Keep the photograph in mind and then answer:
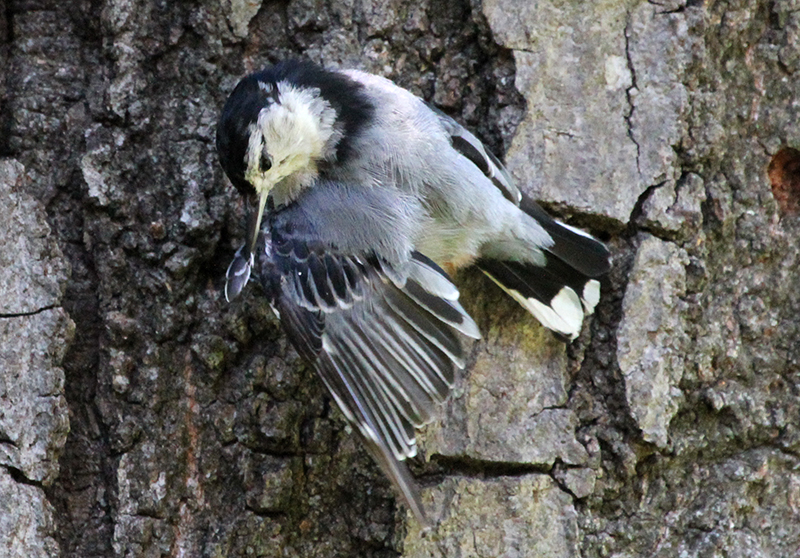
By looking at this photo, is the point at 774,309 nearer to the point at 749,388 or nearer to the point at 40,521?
the point at 749,388

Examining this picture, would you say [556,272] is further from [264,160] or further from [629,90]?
[264,160]

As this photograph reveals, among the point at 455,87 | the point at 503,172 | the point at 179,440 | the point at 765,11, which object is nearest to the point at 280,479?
the point at 179,440

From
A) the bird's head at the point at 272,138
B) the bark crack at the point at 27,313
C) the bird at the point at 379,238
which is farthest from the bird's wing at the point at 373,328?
the bark crack at the point at 27,313

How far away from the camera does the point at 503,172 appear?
1.91m

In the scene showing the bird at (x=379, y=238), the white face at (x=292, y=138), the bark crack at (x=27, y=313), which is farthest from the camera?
the white face at (x=292, y=138)

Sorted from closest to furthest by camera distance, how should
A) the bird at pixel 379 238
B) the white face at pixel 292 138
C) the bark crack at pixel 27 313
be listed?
the bark crack at pixel 27 313 < the bird at pixel 379 238 < the white face at pixel 292 138

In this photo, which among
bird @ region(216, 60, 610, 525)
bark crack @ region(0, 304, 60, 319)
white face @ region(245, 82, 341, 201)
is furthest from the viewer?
white face @ region(245, 82, 341, 201)

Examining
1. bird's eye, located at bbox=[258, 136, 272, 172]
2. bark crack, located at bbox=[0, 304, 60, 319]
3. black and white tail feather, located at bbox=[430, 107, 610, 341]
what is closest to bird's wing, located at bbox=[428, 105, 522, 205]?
black and white tail feather, located at bbox=[430, 107, 610, 341]

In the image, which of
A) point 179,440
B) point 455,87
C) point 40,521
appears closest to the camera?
point 40,521

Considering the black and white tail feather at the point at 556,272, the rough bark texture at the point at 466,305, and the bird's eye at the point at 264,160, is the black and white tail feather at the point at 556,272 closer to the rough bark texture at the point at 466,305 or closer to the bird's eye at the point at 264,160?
the rough bark texture at the point at 466,305

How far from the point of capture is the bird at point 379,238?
1.87 m

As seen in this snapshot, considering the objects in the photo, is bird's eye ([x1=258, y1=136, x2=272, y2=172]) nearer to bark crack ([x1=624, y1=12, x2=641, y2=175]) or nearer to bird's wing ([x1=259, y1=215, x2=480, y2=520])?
bird's wing ([x1=259, y1=215, x2=480, y2=520])

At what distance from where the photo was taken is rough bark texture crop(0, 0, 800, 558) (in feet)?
5.93

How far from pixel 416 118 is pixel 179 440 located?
0.90m
